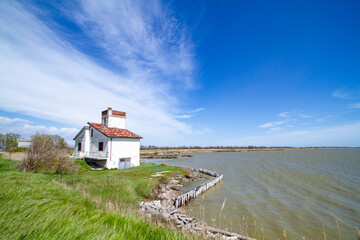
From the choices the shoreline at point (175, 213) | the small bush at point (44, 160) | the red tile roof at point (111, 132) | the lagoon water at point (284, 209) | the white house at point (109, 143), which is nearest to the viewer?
the shoreline at point (175, 213)

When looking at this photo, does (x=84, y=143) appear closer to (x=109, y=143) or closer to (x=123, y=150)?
(x=109, y=143)

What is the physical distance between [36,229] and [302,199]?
2043 centimetres

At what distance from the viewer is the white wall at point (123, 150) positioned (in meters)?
23.8

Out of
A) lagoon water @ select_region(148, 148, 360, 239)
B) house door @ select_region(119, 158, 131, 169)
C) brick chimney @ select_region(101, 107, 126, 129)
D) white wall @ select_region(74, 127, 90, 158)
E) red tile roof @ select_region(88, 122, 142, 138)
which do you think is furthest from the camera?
brick chimney @ select_region(101, 107, 126, 129)

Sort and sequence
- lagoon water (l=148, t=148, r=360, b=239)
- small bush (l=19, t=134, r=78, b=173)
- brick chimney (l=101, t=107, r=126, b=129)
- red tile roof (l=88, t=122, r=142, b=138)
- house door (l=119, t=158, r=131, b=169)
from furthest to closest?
brick chimney (l=101, t=107, r=126, b=129) < house door (l=119, t=158, r=131, b=169) < red tile roof (l=88, t=122, r=142, b=138) < small bush (l=19, t=134, r=78, b=173) < lagoon water (l=148, t=148, r=360, b=239)

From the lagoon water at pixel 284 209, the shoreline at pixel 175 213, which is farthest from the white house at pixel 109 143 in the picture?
the lagoon water at pixel 284 209

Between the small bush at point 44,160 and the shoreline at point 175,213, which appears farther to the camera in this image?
the small bush at point 44,160

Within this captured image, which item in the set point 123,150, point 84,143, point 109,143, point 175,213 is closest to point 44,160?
point 109,143

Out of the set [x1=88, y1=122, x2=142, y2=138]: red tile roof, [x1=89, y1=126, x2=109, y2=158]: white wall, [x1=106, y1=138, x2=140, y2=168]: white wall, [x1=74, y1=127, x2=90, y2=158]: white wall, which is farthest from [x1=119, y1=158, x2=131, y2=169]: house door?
[x1=74, y1=127, x2=90, y2=158]: white wall

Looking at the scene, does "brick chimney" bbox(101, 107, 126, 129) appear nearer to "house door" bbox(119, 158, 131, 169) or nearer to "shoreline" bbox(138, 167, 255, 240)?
"house door" bbox(119, 158, 131, 169)

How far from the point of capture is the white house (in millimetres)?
23766

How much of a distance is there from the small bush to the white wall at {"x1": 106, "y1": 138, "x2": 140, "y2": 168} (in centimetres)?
670

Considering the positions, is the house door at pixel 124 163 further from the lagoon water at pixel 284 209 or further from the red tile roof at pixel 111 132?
the lagoon water at pixel 284 209

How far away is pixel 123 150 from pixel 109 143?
2462mm
